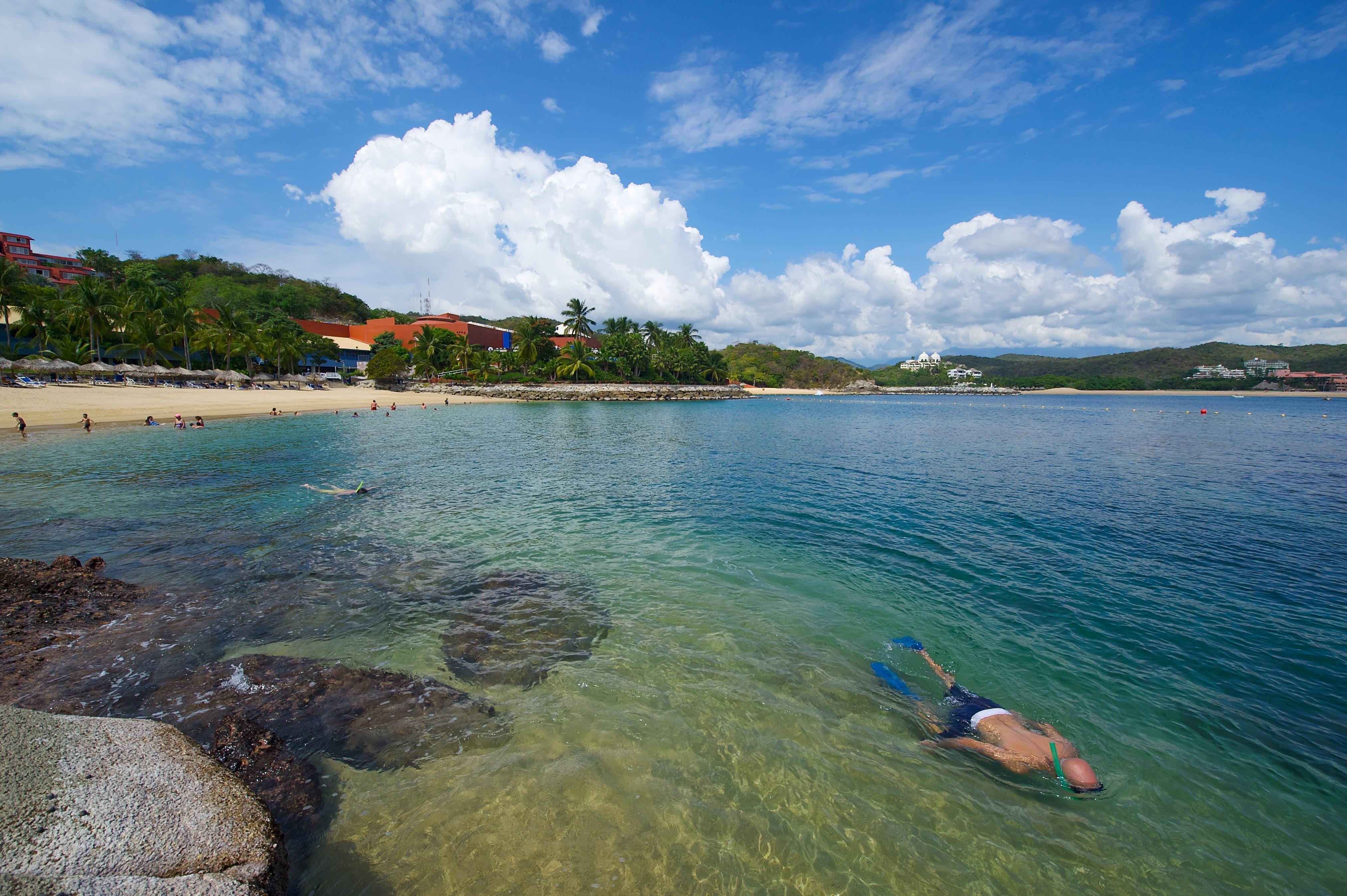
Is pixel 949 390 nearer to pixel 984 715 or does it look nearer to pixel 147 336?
pixel 147 336

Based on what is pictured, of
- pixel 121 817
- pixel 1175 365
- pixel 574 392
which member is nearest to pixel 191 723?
pixel 121 817

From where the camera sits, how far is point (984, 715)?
6.50 metres

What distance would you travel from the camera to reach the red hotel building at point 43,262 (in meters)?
88.3

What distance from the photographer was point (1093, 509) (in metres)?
17.0

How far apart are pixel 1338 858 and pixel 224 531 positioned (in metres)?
19.9

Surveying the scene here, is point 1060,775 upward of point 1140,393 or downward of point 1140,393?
downward

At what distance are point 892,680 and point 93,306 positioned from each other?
7702 cm

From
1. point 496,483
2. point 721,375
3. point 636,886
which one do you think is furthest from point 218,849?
point 721,375

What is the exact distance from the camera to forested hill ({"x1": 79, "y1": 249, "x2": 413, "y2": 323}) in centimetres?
8650

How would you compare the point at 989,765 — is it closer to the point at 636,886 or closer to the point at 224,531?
the point at 636,886

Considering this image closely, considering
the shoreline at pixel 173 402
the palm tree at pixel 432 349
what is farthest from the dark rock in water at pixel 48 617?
the palm tree at pixel 432 349

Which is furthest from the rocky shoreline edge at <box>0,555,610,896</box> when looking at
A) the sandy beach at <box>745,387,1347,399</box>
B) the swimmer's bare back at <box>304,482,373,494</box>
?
the sandy beach at <box>745,387,1347,399</box>

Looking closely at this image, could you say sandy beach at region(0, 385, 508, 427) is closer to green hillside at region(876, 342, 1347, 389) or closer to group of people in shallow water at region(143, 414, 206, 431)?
group of people in shallow water at region(143, 414, 206, 431)

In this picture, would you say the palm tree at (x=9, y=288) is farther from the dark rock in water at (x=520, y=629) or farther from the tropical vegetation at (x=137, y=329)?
the dark rock in water at (x=520, y=629)
